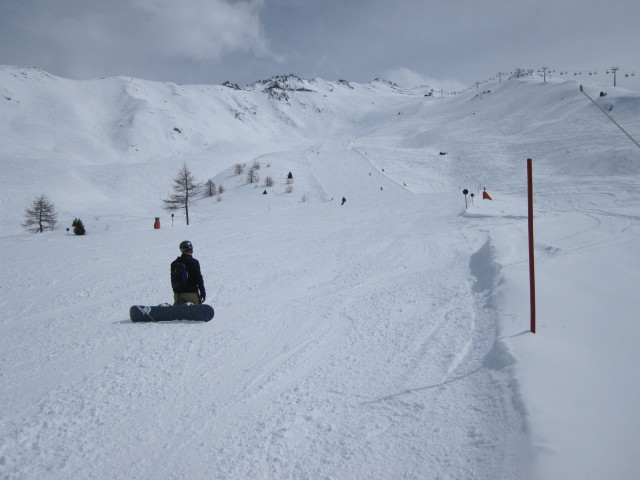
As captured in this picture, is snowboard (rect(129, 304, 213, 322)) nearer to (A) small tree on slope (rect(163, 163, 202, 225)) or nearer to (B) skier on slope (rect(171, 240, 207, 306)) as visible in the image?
(B) skier on slope (rect(171, 240, 207, 306))

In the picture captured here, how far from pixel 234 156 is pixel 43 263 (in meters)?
79.8

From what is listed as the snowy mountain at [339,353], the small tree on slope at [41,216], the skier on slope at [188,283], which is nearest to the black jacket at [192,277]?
the skier on slope at [188,283]

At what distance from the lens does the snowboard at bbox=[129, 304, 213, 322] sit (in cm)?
720

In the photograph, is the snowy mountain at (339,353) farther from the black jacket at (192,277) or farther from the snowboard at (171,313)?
the black jacket at (192,277)

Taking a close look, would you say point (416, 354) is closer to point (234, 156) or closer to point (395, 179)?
point (395, 179)

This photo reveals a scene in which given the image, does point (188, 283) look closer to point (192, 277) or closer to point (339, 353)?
point (192, 277)

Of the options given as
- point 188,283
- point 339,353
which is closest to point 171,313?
point 188,283

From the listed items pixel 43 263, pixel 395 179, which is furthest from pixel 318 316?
pixel 395 179

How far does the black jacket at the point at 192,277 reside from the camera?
741cm

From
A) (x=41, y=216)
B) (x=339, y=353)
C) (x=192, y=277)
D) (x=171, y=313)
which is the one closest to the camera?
(x=339, y=353)

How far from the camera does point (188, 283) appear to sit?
298 inches

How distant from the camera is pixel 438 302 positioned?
25.4 ft

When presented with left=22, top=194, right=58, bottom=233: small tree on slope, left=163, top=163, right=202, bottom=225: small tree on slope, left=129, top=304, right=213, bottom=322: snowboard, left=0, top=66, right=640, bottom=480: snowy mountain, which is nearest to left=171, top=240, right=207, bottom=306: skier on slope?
left=129, top=304, right=213, bottom=322: snowboard

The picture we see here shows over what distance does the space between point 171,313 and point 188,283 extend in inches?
27.9
